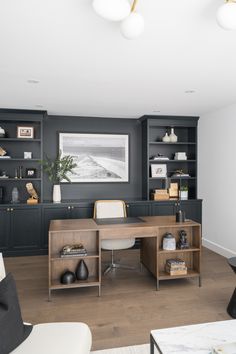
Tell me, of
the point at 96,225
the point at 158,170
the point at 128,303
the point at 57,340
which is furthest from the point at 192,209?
the point at 57,340

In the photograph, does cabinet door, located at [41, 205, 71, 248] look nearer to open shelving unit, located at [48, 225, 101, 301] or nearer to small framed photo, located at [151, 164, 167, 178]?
open shelving unit, located at [48, 225, 101, 301]

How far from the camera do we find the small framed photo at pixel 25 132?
15.4ft

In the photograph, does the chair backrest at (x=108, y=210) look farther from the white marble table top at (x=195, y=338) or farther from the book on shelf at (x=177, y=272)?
the white marble table top at (x=195, y=338)

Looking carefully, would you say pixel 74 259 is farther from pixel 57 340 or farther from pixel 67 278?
pixel 57 340

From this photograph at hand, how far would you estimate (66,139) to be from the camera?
198 inches

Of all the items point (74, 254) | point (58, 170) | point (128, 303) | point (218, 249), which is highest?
point (58, 170)

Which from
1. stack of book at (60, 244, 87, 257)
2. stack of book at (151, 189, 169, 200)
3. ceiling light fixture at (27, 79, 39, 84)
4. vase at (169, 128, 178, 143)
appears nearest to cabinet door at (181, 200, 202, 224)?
stack of book at (151, 189, 169, 200)

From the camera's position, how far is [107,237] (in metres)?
3.12

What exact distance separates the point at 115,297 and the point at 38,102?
278 cm

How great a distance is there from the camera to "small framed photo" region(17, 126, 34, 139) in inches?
185

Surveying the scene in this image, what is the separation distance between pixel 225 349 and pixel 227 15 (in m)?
1.78

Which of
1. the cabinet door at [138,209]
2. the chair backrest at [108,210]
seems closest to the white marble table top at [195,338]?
the chair backrest at [108,210]

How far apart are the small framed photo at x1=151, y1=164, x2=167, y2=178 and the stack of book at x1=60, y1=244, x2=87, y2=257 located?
241 cm

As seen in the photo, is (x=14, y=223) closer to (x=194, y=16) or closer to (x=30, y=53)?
(x=30, y=53)
